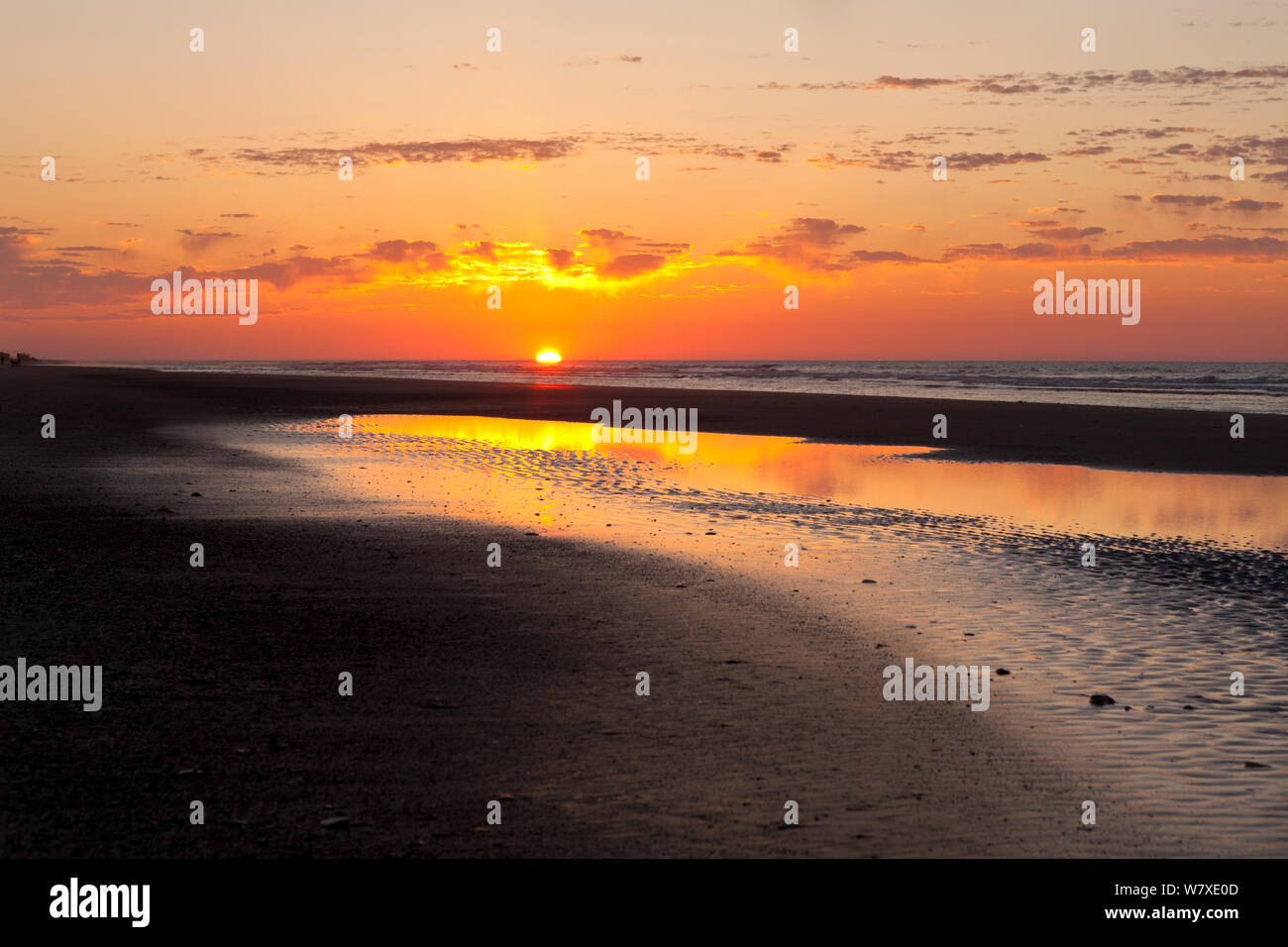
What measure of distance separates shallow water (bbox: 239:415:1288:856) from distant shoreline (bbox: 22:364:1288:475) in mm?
4209

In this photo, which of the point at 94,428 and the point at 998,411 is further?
the point at 998,411

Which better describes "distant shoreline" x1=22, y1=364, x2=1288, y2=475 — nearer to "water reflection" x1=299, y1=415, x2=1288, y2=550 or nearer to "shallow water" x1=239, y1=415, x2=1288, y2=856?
"water reflection" x1=299, y1=415, x2=1288, y2=550

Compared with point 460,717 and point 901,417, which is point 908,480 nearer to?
point 460,717

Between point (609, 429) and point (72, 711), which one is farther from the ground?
point (609, 429)

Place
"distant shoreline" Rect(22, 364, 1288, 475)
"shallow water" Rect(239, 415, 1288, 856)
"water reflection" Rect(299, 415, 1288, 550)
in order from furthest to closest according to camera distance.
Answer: "distant shoreline" Rect(22, 364, 1288, 475)
"water reflection" Rect(299, 415, 1288, 550)
"shallow water" Rect(239, 415, 1288, 856)

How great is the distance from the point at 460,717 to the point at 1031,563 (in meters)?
9.42

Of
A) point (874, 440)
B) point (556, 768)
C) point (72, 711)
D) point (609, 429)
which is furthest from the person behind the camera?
point (609, 429)

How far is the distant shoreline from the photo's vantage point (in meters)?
30.5

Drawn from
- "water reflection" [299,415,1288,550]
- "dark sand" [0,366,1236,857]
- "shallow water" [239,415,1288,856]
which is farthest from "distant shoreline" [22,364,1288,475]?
"dark sand" [0,366,1236,857]

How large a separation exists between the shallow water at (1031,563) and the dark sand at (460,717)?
698 millimetres

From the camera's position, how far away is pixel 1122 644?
35.0ft
